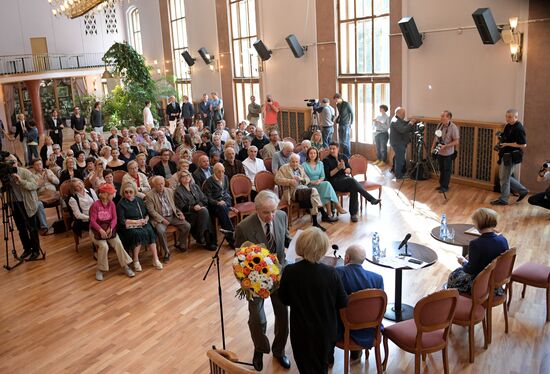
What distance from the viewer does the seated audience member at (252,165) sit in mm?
8281

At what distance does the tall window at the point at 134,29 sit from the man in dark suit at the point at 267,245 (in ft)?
66.9

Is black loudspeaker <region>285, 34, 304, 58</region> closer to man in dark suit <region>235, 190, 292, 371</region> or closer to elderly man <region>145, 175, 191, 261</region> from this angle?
elderly man <region>145, 175, 191, 261</region>

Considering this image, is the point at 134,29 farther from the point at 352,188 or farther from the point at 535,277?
the point at 535,277

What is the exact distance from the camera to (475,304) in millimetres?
4109

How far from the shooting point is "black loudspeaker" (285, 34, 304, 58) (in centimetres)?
1318

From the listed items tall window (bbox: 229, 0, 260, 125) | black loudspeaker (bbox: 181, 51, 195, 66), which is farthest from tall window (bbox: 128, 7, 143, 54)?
tall window (bbox: 229, 0, 260, 125)

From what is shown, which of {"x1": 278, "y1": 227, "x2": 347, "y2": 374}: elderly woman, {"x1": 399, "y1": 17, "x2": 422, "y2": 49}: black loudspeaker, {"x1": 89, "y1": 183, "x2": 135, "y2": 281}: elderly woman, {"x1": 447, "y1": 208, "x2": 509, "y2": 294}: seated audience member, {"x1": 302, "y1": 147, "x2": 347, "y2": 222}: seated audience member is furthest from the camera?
{"x1": 399, "y1": 17, "x2": 422, "y2": 49}: black loudspeaker

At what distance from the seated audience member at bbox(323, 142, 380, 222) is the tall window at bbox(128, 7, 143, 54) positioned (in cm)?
1712

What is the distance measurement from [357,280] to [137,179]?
4642mm

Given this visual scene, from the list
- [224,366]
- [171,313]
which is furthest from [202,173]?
[224,366]

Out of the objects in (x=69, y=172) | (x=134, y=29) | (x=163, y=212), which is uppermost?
(x=134, y=29)

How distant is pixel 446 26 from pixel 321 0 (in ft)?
12.1

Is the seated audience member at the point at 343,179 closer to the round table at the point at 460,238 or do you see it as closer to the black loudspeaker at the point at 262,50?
the round table at the point at 460,238

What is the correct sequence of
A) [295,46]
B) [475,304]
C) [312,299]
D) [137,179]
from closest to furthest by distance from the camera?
1. [312,299]
2. [475,304]
3. [137,179]
4. [295,46]
